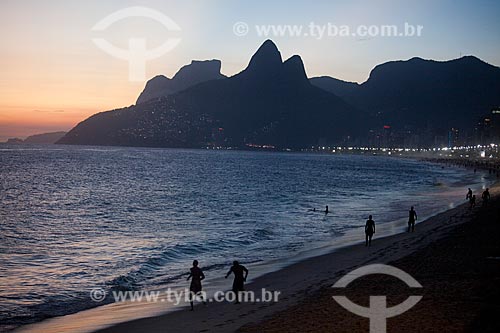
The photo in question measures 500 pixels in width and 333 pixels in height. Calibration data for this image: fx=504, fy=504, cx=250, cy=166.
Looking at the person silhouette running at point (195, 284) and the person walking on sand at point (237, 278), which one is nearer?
the person silhouette running at point (195, 284)

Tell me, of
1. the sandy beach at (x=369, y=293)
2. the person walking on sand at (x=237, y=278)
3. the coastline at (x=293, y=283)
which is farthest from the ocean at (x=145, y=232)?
the person walking on sand at (x=237, y=278)

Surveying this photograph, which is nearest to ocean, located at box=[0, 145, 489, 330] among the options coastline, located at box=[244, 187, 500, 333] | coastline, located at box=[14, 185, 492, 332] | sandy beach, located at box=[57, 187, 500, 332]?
coastline, located at box=[14, 185, 492, 332]

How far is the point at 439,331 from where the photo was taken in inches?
473

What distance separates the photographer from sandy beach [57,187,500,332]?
13.2 meters

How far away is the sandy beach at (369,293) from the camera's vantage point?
1321cm

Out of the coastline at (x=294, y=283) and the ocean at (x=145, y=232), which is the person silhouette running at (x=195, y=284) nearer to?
the coastline at (x=294, y=283)

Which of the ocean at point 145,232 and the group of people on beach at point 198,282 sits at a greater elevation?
the group of people on beach at point 198,282

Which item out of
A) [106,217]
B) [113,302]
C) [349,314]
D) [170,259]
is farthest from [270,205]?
[349,314]

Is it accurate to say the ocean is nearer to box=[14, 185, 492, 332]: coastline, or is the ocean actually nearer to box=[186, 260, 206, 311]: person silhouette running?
box=[14, 185, 492, 332]: coastline

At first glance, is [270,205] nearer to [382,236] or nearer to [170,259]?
[382,236]

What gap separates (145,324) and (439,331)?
26.8ft

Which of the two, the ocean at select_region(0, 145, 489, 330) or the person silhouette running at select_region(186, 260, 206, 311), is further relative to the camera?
the ocean at select_region(0, 145, 489, 330)

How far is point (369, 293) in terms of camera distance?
54.1ft

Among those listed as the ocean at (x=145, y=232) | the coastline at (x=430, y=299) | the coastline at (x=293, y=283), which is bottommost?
the ocean at (x=145, y=232)
